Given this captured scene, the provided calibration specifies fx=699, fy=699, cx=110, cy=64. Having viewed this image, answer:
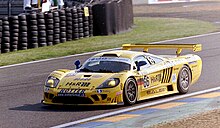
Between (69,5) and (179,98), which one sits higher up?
(69,5)

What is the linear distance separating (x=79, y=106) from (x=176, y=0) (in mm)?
37404

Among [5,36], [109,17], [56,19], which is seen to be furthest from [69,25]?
[5,36]

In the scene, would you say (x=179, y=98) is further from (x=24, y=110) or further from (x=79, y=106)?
(x=24, y=110)

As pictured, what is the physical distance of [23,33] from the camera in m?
22.1

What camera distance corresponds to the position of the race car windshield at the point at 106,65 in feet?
43.2

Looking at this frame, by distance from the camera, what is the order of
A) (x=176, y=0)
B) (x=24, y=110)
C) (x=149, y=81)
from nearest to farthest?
1. (x=24, y=110)
2. (x=149, y=81)
3. (x=176, y=0)

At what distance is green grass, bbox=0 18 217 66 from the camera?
21536mm

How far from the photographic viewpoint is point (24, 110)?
41.2ft

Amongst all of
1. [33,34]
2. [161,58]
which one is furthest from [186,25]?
[161,58]

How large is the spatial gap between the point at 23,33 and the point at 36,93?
305 inches

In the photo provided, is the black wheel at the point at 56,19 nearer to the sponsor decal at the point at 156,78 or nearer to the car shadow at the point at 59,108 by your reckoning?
the sponsor decal at the point at 156,78

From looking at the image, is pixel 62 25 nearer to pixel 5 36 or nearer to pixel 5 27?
pixel 5 27

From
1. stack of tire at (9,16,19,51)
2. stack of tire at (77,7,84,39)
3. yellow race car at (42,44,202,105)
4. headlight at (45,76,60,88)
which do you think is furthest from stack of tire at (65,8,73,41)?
headlight at (45,76,60,88)

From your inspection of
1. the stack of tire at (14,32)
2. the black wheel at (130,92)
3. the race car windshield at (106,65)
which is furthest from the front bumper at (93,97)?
the stack of tire at (14,32)
